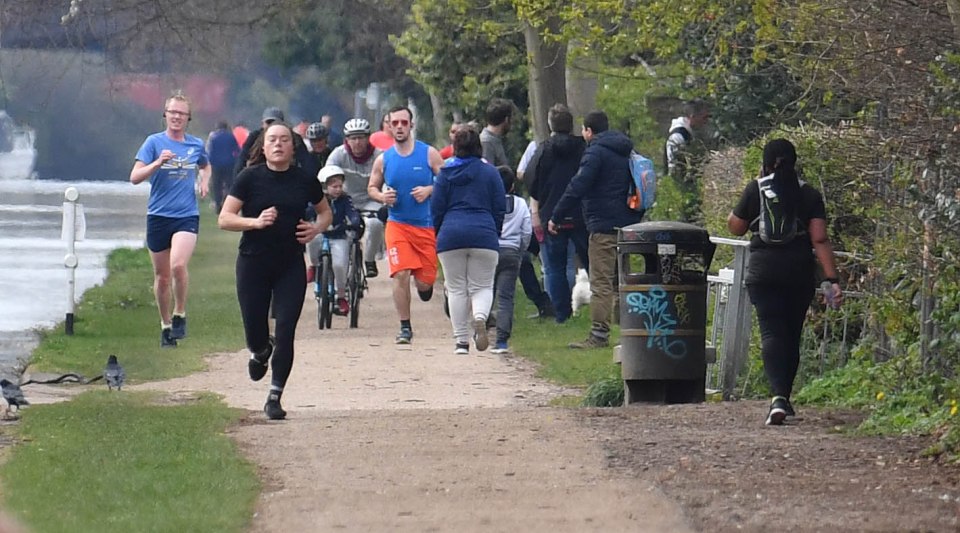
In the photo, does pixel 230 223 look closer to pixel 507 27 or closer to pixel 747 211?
pixel 747 211

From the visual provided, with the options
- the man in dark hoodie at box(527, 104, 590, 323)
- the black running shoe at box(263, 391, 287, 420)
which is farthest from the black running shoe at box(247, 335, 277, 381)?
the man in dark hoodie at box(527, 104, 590, 323)

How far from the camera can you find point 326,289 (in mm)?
16547

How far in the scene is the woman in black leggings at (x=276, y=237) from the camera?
412 inches

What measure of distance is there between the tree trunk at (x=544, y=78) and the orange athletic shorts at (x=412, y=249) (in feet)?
21.1

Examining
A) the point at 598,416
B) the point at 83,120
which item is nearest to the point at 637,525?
the point at 598,416

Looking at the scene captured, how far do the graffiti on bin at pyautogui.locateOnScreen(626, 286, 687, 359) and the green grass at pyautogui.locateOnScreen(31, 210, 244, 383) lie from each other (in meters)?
3.66

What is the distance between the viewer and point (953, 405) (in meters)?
8.72

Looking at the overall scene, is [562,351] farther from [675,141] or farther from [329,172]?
[675,141]

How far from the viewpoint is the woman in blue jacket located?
13.9 meters

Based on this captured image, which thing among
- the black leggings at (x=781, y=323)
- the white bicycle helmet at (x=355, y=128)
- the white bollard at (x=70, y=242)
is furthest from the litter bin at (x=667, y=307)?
the white bollard at (x=70, y=242)

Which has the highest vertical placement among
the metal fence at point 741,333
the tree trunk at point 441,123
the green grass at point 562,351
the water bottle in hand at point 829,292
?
the tree trunk at point 441,123

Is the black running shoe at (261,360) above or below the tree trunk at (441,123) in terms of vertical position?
below

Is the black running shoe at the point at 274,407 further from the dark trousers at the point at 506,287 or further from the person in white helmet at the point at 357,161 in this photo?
the person in white helmet at the point at 357,161

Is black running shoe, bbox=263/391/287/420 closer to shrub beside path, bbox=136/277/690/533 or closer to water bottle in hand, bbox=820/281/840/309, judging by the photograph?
shrub beside path, bbox=136/277/690/533
